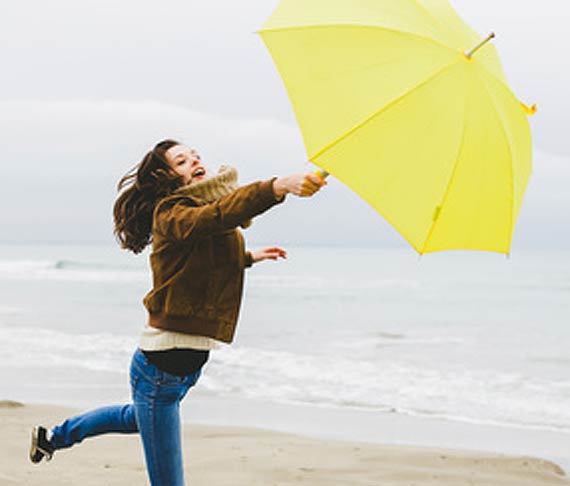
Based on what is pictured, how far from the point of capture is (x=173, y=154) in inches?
132

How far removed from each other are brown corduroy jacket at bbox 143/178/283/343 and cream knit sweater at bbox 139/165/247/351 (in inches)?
1.0

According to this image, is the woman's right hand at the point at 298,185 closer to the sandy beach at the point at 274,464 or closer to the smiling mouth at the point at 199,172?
the smiling mouth at the point at 199,172

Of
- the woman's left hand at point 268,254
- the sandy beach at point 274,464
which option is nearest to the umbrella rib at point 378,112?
the woman's left hand at point 268,254

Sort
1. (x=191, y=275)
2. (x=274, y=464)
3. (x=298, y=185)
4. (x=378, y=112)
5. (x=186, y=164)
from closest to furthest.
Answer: (x=298, y=185)
(x=191, y=275)
(x=378, y=112)
(x=186, y=164)
(x=274, y=464)

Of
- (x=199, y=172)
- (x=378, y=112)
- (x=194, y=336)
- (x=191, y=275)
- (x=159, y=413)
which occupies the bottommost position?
(x=159, y=413)

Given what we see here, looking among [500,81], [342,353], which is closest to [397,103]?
[500,81]

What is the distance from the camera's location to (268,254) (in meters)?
3.70

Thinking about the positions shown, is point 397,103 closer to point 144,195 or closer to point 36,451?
point 144,195

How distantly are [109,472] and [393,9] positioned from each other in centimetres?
383

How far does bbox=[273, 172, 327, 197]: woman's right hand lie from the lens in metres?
2.84

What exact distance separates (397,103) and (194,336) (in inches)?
49.0

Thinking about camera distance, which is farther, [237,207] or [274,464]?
[274,464]

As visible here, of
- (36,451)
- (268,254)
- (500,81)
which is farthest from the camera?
(36,451)

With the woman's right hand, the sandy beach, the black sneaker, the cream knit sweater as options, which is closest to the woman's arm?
the woman's right hand
